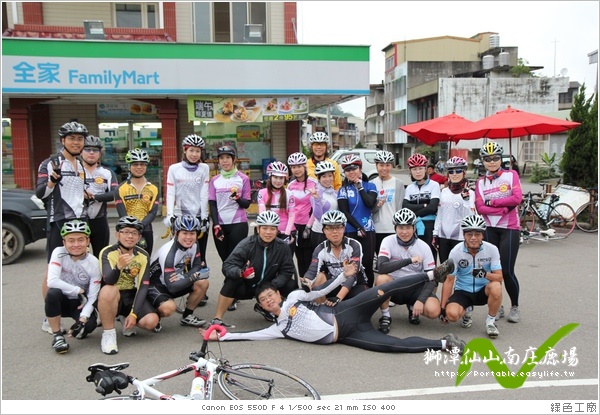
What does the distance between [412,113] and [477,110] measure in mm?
9758

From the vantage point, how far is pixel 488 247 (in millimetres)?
5359

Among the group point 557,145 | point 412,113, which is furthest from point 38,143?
point 412,113

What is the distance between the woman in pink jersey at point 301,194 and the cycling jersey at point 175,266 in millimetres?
1460

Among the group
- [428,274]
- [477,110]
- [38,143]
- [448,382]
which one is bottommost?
[448,382]


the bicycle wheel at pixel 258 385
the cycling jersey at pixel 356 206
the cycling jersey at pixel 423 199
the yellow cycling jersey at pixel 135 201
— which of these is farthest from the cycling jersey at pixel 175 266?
the cycling jersey at pixel 423 199

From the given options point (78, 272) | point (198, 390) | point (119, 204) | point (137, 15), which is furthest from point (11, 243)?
point (137, 15)

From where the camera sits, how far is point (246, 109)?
13.5 metres

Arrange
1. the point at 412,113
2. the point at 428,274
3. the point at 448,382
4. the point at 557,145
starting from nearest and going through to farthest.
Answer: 1. the point at 448,382
2. the point at 428,274
3. the point at 557,145
4. the point at 412,113

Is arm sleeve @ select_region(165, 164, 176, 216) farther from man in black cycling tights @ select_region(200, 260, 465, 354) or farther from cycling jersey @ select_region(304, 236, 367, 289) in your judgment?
cycling jersey @ select_region(304, 236, 367, 289)

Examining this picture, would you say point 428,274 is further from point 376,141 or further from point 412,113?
point 376,141

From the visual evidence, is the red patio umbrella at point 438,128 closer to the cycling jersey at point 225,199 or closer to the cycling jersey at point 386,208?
the cycling jersey at point 386,208

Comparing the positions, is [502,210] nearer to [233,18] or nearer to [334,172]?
[334,172]

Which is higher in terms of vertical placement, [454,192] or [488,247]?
[454,192]

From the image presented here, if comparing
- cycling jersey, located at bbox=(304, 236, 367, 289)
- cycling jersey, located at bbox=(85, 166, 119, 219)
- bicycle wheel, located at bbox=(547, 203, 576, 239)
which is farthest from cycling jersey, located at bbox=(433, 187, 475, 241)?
bicycle wheel, located at bbox=(547, 203, 576, 239)
